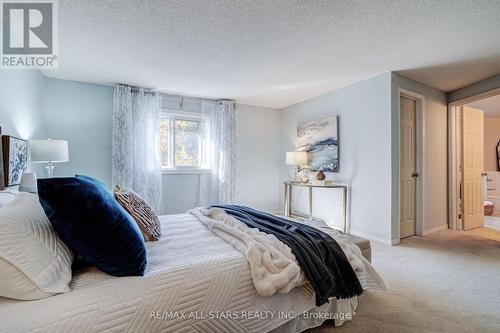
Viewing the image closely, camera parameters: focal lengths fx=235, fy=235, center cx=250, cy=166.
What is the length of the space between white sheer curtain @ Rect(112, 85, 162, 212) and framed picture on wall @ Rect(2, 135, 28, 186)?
1.22 meters

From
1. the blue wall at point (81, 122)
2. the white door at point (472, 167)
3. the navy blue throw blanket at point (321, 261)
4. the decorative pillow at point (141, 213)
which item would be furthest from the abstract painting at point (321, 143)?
the blue wall at point (81, 122)

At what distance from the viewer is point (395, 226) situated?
3.13m

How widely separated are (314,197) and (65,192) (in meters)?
3.93

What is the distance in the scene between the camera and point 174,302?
3.31ft

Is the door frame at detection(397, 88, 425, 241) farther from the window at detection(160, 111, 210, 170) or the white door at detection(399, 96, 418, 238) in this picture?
the window at detection(160, 111, 210, 170)

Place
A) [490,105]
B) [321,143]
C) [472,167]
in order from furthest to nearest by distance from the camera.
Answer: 1. [490,105]
2. [321,143]
3. [472,167]

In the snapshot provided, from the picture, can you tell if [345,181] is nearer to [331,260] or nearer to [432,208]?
[432,208]

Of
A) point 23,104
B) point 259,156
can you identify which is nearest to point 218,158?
point 259,156

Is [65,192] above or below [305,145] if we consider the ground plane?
below

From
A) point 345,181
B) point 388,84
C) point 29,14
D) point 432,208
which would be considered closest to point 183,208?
point 345,181

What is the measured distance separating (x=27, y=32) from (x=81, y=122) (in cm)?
155

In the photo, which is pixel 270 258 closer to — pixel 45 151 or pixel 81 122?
pixel 45 151

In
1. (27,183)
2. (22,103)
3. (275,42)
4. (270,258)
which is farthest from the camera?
(22,103)

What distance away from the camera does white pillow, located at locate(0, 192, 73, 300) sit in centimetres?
86
